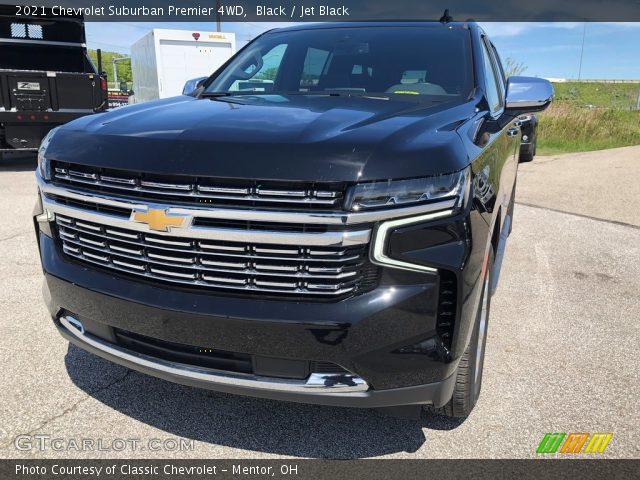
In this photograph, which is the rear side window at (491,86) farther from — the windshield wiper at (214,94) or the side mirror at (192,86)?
the side mirror at (192,86)

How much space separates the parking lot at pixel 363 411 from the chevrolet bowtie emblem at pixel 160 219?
101cm

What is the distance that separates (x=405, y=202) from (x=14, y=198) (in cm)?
701

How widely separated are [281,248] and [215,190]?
303 mm

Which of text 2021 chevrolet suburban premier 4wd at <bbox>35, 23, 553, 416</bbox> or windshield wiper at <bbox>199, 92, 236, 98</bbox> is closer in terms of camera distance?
text 2021 chevrolet suburban premier 4wd at <bbox>35, 23, 553, 416</bbox>

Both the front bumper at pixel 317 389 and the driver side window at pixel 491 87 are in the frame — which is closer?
the front bumper at pixel 317 389

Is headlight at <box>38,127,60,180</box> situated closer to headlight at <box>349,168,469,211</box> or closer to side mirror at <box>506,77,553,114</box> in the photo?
headlight at <box>349,168,469,211</box>

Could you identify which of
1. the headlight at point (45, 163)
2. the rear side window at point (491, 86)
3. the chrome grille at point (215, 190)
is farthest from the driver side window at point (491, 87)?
the headlight at point (45, 163)

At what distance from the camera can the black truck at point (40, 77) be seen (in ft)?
31.9

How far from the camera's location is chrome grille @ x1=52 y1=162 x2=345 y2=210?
1.83 metres

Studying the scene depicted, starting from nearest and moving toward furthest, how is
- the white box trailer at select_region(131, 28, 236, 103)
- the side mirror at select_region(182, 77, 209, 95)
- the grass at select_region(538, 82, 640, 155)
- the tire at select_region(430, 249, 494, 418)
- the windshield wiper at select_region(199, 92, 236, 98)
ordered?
the tire at select_region(430, 249, 494, 418)
the windshield wiper at select_region(199, 92, 236, 98)
the side mirror at select_region(182, 77, 209, 95)
the white box trailer at select_region(131, 28, 236, 103)
the grass at select_region(538, 82, 640, 155)

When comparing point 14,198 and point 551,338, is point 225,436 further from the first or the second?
point 14,198

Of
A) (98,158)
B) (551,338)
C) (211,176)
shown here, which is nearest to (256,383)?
(211,176)

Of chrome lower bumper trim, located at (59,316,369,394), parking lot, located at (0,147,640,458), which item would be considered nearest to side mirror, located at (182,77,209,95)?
parking lot, located at (0,147,640,458)

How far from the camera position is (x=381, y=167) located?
184 centimetres
